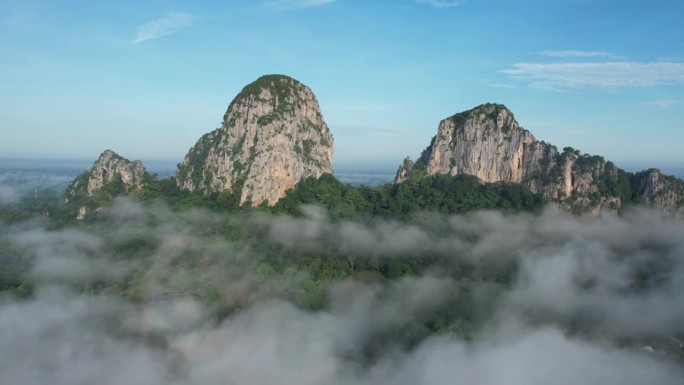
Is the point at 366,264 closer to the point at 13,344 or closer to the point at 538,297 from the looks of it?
the point at 538,297

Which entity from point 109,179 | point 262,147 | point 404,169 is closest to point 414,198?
point 404,169

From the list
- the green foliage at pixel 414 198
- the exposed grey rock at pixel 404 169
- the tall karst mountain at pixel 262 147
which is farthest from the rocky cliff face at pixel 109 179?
the exposed grey rock at pixel 404 169

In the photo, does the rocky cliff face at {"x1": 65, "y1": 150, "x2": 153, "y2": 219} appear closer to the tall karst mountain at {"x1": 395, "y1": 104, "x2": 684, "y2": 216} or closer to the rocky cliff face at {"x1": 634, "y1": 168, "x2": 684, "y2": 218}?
the tall karst mountain at {"x1": 395, "y1": 104, "x2": 684, "y2": 216}

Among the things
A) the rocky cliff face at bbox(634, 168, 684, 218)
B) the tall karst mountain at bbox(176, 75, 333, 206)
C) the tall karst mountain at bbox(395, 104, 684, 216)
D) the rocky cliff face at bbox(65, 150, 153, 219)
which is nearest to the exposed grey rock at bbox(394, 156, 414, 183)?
the tall karst mountain at bbox(395, 104, 684, 216)

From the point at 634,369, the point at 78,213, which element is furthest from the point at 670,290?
the point at 78,213

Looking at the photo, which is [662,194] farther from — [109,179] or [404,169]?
[109,179]
